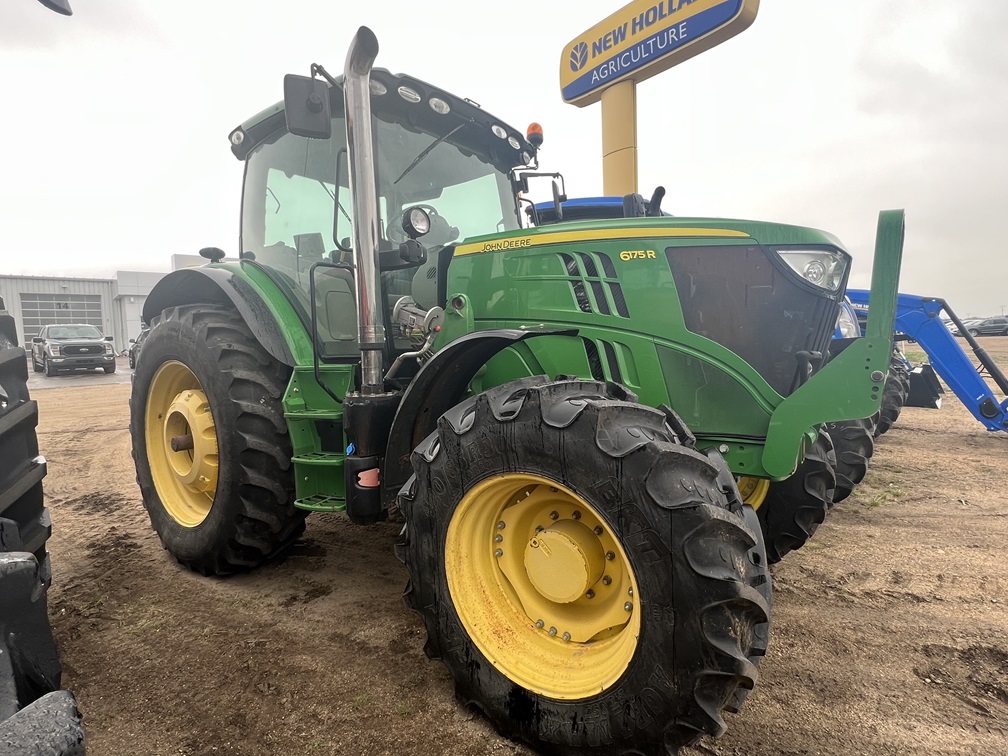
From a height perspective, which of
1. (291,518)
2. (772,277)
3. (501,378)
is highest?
(772,277)

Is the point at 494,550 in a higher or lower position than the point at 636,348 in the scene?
lower

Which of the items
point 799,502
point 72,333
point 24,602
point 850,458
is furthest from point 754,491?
point 72,333

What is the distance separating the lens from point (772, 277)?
237 centimetres

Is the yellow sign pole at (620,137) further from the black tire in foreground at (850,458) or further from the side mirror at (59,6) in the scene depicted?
the side mirror at (59,6)

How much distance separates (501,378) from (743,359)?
39.9 inches

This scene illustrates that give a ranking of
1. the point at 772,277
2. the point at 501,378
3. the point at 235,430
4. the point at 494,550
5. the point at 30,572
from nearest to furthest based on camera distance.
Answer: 1. the point at 30,572
2. the point at 494,550
3. the point at 772,277
4. the point at 501,378
5. the point at 235,430

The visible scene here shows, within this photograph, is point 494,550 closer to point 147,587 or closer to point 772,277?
point 772,277

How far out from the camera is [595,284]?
8.11ft

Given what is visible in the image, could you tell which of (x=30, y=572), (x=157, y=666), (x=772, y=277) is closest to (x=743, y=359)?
(x=772, y=277)

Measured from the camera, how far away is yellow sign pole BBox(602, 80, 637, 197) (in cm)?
783

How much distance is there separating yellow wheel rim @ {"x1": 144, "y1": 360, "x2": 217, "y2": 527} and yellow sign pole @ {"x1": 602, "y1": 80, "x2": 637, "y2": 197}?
5.94 m

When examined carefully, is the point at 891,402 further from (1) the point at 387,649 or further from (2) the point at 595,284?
(1) the point at 387,649

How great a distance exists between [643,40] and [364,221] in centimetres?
638

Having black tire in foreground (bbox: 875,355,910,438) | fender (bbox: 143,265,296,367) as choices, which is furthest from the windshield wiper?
black tire in foreground (bbox: 875,355,910,438)
